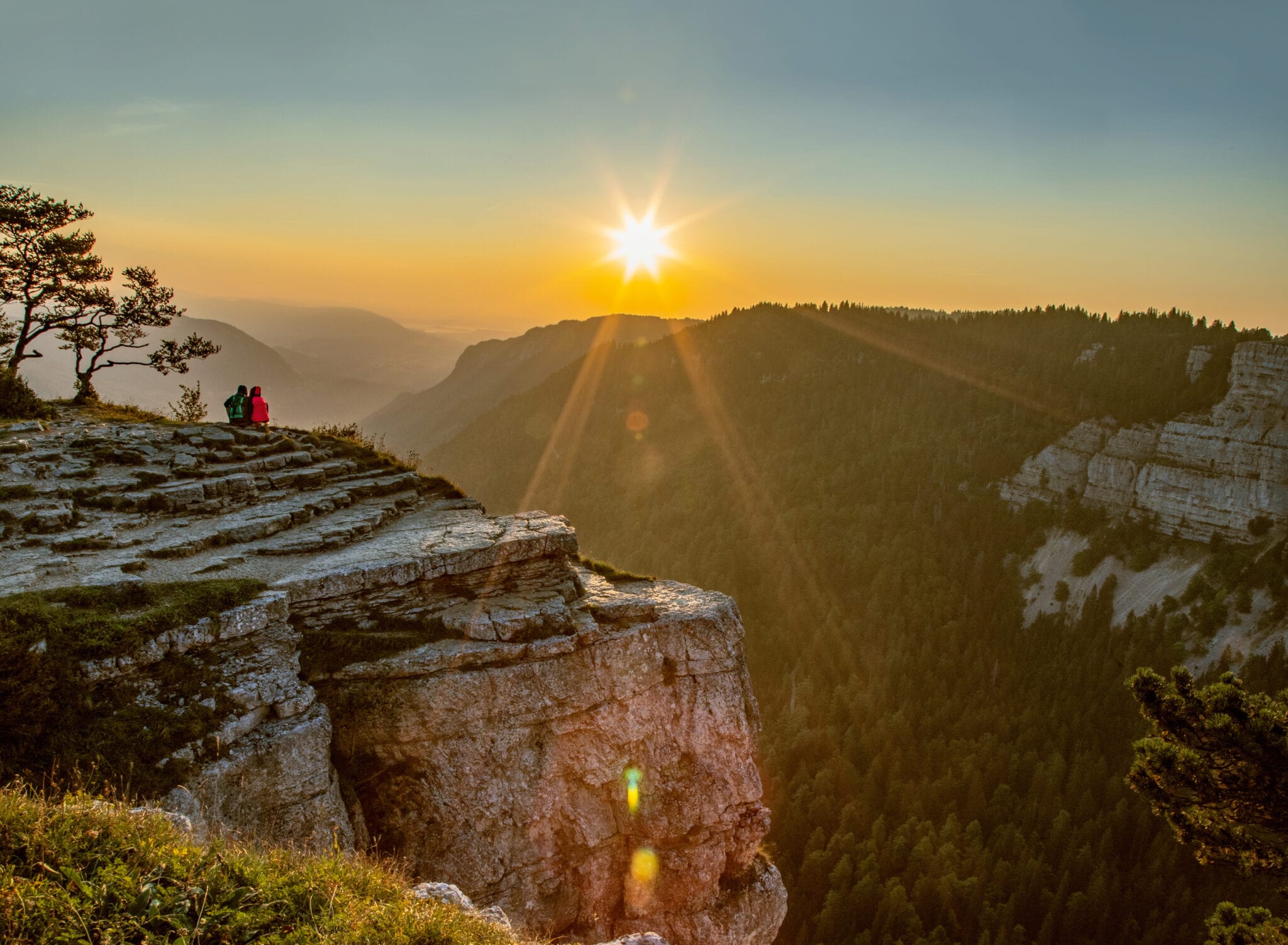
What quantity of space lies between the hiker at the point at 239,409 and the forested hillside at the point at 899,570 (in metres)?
37.7

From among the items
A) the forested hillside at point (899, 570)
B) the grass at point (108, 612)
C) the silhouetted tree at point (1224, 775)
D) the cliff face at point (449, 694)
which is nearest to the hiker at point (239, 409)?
the cliff face at point (449, 694)

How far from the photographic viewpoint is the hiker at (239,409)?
24.0 m

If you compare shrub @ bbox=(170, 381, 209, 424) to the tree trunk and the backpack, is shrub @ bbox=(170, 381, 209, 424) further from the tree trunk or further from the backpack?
the backpack

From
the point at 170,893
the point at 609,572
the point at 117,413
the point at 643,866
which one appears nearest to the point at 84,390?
the point at 117,413

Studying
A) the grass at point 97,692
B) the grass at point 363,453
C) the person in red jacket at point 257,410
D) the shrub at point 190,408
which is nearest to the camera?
the grass at point 97,692

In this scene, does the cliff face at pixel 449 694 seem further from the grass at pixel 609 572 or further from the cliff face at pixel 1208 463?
the cliff face at pixel 1208 463

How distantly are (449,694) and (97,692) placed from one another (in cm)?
580

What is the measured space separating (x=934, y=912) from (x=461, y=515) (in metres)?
38.5

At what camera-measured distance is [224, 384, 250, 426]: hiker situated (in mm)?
24016

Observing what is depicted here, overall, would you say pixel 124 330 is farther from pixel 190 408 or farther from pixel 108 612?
pixel 108 612

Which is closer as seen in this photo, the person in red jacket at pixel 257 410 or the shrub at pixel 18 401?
the shrub at pixel 18 401

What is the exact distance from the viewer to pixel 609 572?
67.6ft

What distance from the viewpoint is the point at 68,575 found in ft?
45.0

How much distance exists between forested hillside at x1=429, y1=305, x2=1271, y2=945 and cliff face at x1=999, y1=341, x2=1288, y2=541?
5916 millimetres
